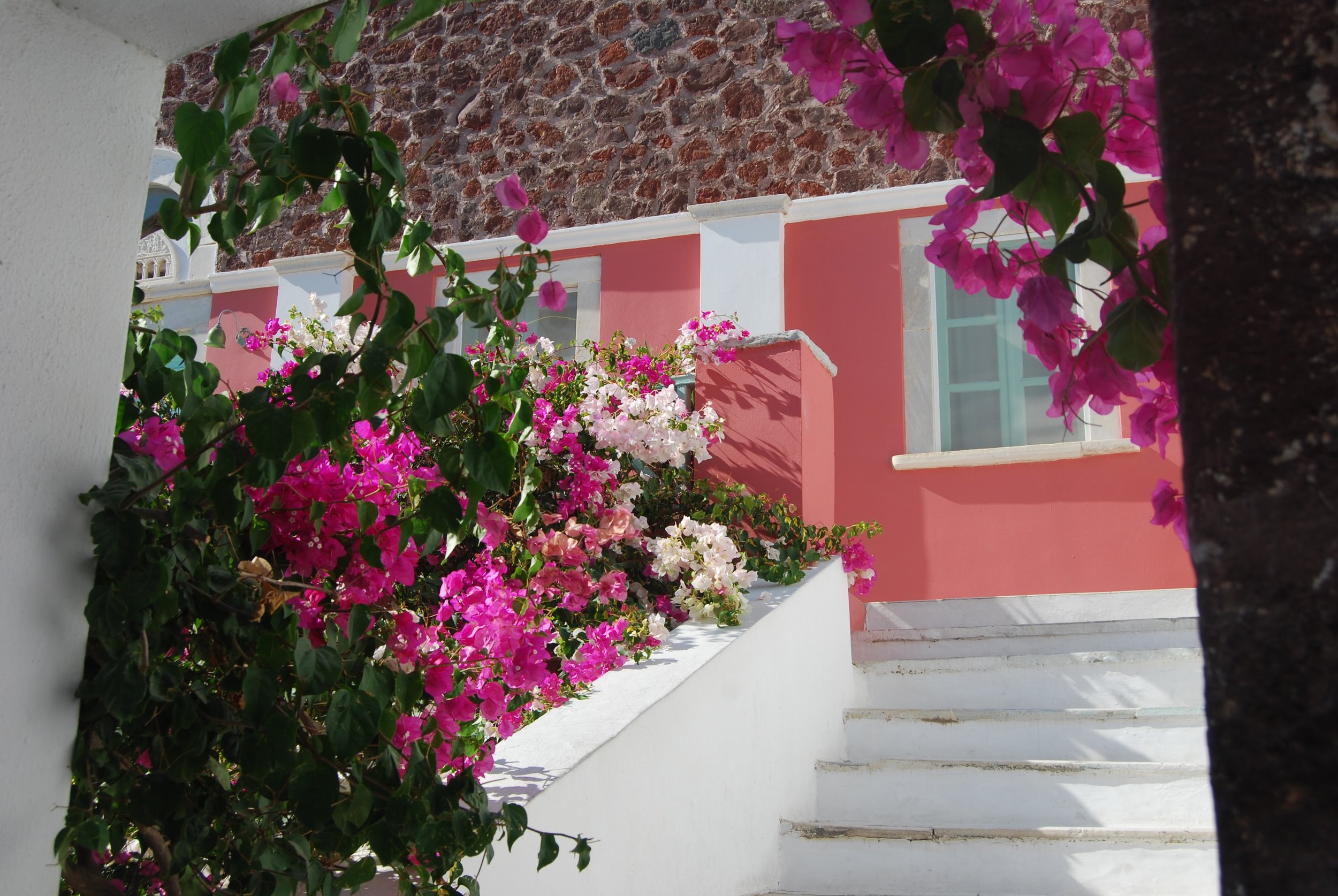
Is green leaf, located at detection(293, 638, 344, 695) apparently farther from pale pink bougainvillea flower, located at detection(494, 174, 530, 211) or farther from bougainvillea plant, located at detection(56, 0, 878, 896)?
pale pink bougainvillea flower, located at detection(494, 174, 530, 211)

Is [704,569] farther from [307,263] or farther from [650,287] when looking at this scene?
[307,263]

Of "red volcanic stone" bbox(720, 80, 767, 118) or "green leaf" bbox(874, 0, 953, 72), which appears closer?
"green leaf" bbox(874, 0, 953, 72)

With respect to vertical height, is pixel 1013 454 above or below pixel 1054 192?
above

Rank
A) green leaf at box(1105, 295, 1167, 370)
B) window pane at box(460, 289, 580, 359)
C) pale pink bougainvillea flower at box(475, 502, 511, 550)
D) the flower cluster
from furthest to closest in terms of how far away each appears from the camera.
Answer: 1. window pane at box(460, 289, 580, 359)
2. the flower cluster
3. pale pink bougainvillea flower at box(475, 502, 511, 550)
4. green leaf at box(1105, 295, 1167, 370)

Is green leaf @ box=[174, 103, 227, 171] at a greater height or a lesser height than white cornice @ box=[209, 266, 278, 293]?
lesser

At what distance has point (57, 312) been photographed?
1442mm


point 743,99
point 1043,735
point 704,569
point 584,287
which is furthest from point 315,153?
point 743,99

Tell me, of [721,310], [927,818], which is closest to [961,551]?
[721,310]

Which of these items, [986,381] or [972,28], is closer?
[972,28]

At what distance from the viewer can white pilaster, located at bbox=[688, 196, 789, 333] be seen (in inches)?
253

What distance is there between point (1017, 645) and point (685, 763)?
2245 millimetres

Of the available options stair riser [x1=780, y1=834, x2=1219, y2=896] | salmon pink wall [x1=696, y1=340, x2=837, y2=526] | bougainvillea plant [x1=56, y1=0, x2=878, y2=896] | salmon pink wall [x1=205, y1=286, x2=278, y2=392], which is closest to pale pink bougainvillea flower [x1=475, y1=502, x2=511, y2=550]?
bougainvillea plant [x1=56, y1=0, x2=878, y2=896]

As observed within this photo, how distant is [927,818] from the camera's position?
347 cm

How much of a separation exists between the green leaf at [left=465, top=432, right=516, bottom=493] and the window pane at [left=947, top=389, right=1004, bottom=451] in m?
5.07
